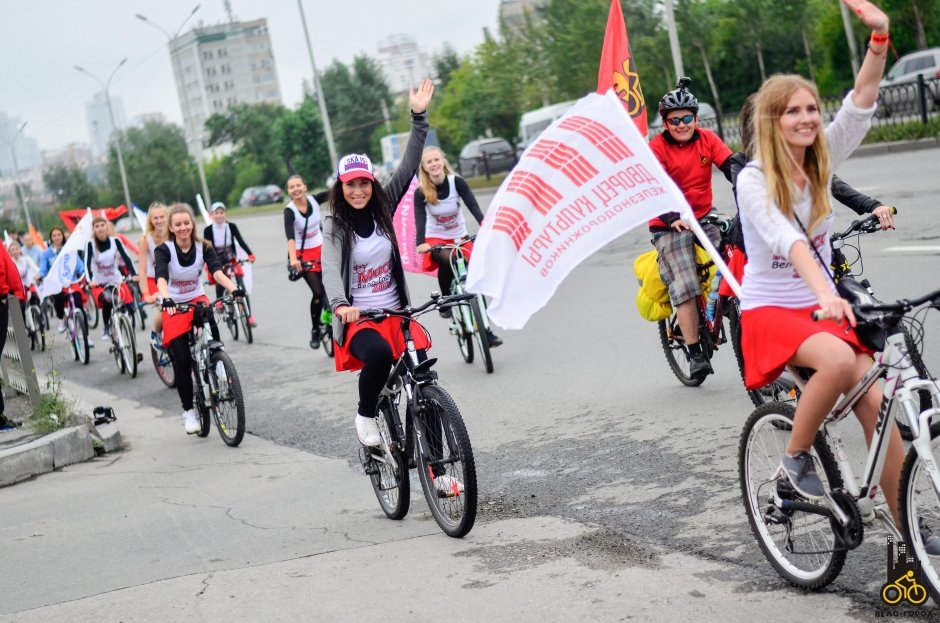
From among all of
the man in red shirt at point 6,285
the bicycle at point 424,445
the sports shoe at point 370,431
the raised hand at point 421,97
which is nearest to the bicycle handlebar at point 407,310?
the bicycle at point 424,445

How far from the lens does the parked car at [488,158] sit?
46688mm

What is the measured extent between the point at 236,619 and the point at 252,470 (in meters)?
3.47

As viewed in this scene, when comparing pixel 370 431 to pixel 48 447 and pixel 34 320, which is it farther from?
pixel 34 320

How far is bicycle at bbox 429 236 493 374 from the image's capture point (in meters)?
10.9

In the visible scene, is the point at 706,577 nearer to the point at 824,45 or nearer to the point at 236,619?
the point at 236,619

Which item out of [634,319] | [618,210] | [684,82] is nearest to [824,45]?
[634,319]

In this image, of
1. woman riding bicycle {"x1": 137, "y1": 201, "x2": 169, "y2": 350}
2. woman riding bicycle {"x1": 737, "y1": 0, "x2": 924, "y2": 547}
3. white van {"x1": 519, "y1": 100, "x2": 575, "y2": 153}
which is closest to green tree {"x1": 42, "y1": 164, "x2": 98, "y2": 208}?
white van {"x1": 519, "y1": 100, "x2": 575, "y2": 153}

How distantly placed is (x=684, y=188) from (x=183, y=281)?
4575 mm

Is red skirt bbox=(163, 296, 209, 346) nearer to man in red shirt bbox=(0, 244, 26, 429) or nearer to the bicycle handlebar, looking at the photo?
man in red shirt bbox=(0, 244, 26, 429)

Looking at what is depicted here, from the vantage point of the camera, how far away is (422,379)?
242 inches

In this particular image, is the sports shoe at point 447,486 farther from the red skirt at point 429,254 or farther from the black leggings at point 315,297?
the black leggings at point 315,297

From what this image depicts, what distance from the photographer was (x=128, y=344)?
49.5 feet

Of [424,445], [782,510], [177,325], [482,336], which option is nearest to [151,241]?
[177,325]

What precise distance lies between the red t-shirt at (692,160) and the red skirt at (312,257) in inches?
273
